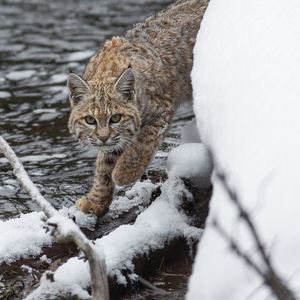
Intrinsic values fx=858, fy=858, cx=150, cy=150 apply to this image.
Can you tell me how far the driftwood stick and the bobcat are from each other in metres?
1.26

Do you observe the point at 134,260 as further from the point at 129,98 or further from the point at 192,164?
the point at 129,98

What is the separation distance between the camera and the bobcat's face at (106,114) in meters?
4.86

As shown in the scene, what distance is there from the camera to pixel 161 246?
14.7ft

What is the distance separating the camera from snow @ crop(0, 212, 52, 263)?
4395mm

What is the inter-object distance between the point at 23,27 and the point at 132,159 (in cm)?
738

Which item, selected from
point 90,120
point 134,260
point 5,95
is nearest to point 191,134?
point 90,120

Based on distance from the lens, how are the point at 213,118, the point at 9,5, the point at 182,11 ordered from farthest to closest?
the point at 9,5
the point at 182,11
the point at 213,118

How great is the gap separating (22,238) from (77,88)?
0.98 m

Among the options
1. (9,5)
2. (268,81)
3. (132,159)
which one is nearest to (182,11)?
(132,159)

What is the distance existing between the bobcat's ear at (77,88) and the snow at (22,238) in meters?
A: 0.77

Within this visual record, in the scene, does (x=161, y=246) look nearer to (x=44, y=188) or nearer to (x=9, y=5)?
(x=44, y=188)

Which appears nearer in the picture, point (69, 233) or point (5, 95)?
point (69, 233)

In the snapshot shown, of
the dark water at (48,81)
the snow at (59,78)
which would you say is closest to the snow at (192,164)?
the dark water at (48,81)

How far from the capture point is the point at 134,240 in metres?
4.35
